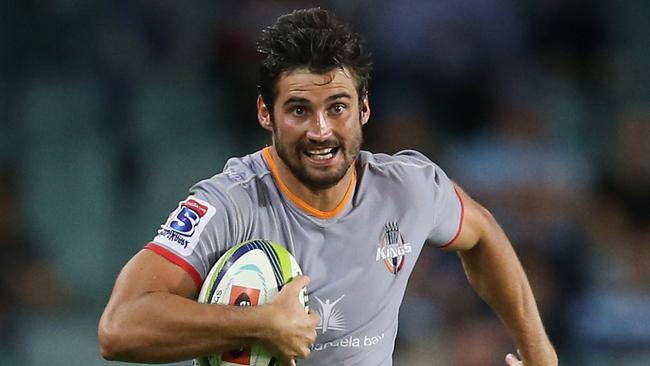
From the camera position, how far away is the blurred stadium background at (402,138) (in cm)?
677

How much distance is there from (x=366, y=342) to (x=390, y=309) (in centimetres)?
17

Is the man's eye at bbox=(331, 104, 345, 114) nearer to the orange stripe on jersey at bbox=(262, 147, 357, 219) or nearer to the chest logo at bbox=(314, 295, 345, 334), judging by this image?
the orange stripe on jersey at bbox=(262, 147, 357, 219)

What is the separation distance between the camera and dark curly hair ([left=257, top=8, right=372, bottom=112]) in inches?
139

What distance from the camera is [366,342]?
3.75 metres

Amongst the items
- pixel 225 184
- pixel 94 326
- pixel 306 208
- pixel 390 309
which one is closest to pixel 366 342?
pixel 390 309

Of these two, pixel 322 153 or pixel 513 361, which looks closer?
pixel 322 153

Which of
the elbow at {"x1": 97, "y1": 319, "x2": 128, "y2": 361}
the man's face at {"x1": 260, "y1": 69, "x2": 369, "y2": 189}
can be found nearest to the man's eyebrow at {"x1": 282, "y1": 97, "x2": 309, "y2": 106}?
the man's face at {"x1": 260, "y1": 69, "x2": 369, "y2": 189}

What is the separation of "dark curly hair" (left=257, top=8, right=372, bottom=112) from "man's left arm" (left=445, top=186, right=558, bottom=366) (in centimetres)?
91

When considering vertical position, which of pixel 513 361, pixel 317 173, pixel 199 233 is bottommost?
pixel 513 361

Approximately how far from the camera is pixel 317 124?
3.49 meters

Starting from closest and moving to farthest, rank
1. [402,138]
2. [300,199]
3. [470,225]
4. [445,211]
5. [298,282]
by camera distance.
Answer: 1. [298,282]
2. [300,199]
3. [445,211]
4. [470,225]
5. [402,138]

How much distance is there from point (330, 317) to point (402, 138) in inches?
152

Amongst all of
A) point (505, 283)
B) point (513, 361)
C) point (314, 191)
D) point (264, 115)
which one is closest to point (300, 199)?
point (314, 191)

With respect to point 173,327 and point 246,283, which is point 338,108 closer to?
point 246,283
